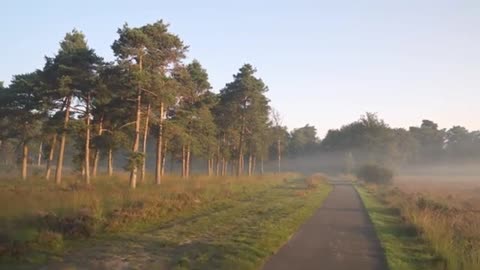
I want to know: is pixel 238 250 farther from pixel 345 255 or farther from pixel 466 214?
pixel 466 214

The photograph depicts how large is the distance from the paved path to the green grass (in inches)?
10.8

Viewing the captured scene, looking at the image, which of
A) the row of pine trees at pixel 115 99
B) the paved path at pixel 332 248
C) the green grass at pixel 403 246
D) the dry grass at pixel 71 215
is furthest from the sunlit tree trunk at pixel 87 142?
the green grass at pixel 403 246

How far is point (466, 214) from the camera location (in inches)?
825

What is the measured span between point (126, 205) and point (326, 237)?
8.35m

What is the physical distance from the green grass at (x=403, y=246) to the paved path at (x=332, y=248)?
275 mm

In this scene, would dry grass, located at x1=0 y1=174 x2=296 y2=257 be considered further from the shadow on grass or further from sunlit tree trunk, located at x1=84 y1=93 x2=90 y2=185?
sunlit tree trunk, located at x1=84 y1=93 x2=90 y2=185

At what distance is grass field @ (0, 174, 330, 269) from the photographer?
10.9 m

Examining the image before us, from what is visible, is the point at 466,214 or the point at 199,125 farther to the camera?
the point at 199,125

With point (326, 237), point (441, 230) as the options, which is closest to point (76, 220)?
point (326, 237)

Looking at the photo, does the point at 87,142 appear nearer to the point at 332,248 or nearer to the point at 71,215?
the point at 71,215

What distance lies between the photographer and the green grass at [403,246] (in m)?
11.4

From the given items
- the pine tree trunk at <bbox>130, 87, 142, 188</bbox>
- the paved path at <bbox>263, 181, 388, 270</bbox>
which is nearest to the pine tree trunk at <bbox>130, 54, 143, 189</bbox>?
the pine tree trunk at <bbox>130, 87, 142, 188</bbox>

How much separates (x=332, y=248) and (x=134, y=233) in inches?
243

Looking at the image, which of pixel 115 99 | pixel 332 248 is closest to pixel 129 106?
pixel 115 99
